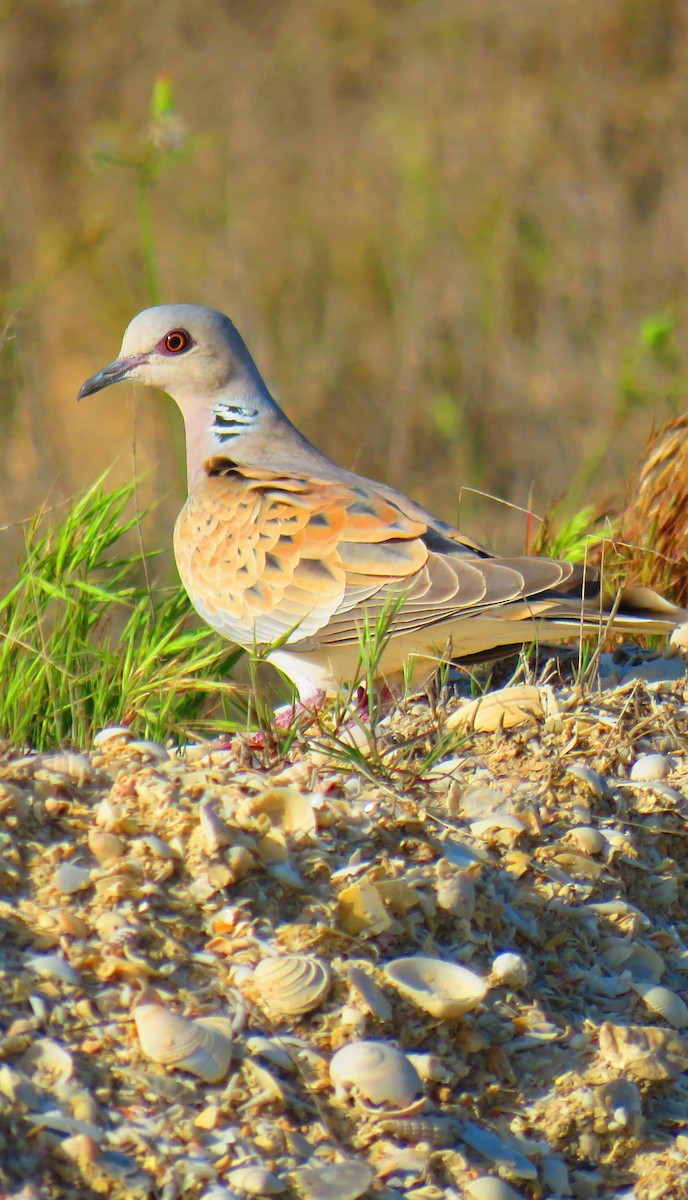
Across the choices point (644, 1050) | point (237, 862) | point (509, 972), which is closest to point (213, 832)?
point (237, 862)

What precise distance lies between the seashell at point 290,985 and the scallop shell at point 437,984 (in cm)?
12

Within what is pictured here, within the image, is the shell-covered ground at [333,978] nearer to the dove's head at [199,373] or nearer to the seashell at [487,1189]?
the seashell at [487,1189]

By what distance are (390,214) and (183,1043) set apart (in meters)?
9.29

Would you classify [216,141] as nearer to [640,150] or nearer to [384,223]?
[384,223]

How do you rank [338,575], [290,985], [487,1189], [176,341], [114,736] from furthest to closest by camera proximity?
[176,341]
[338,575]
[114,736]
[290,985]
[487,1189]

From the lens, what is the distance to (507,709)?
3.04 m

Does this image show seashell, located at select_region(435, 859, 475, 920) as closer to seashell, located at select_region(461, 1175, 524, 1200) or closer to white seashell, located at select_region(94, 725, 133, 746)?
seashell, located at select_region(461, 1175, 524, 1200)

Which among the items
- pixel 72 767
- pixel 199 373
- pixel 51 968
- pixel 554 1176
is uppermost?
pixel 199 373

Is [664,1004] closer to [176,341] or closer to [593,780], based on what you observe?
[593,780]

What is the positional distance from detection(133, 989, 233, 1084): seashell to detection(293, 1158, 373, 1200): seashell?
178 mm

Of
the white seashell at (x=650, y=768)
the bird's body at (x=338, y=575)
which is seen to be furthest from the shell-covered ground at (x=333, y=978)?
the bird's body at (x=338, y=575)

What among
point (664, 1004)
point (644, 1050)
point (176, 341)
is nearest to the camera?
point (644, 1050)

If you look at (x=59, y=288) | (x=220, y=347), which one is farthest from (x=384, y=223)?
(x=220, y=347)

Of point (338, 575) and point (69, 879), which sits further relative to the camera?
point (338, 575)
